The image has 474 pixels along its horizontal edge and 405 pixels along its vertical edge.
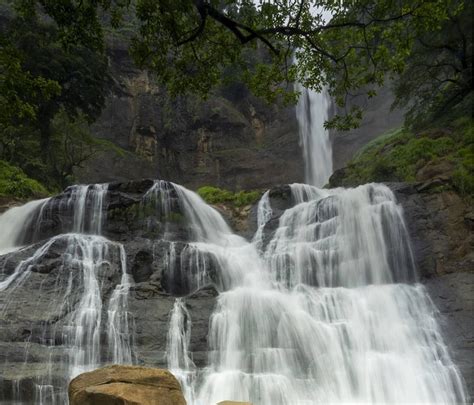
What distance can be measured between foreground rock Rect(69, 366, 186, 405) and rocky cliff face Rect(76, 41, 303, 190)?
27.7 meters

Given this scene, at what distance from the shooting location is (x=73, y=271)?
1270 centimetres

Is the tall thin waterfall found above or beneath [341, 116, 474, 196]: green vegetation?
above

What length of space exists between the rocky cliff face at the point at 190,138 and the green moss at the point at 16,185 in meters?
12.0

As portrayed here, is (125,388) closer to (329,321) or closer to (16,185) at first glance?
(329,321)

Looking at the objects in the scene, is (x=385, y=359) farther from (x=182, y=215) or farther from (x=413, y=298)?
(x=182, y=215)

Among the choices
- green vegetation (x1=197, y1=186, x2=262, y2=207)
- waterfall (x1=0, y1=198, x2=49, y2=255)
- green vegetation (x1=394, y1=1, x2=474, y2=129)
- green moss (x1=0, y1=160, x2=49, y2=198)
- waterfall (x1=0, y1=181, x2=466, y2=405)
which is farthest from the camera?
green vegetation (x1=197, y1=186, x2=262, y2=207)

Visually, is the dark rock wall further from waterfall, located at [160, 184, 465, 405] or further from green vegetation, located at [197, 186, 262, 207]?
waterfall, located at [160, 184, 465, 405]

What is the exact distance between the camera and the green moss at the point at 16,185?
19906 millimetres

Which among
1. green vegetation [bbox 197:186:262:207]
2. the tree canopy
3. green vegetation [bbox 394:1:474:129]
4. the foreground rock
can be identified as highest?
green vegetation [bbox 394:1:474:129]

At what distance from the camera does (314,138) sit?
121 ft

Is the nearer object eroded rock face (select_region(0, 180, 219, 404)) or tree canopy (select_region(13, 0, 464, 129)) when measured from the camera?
tree canopy (select_region(13, 0, 464, 129))

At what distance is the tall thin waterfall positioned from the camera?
3553 centimetres

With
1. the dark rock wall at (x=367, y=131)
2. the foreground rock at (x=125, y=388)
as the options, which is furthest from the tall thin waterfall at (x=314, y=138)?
the foreground rock at (x=125, y=388)

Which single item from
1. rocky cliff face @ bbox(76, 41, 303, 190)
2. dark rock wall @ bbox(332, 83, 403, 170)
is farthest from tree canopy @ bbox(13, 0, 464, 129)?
dark rock wall @ bbox(332, 83, 403, 170)
